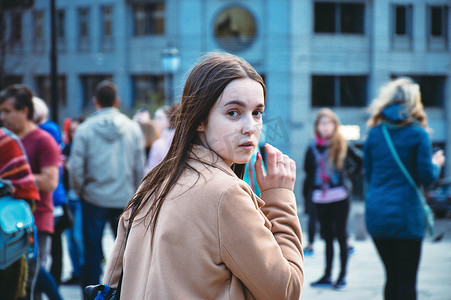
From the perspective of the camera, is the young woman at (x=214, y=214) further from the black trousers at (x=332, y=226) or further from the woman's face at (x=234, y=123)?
the black trousers at (x=332, y=226)

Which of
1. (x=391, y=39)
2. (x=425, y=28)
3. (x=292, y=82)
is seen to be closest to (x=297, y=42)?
(x=292, y=82)

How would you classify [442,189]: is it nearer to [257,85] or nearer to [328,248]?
[328,248]

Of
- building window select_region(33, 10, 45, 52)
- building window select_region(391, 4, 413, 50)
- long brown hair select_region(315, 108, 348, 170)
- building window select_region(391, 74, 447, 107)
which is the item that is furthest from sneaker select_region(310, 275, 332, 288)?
building window select_region(33, 10, 45, 52)

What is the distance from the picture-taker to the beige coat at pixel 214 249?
1.86 m

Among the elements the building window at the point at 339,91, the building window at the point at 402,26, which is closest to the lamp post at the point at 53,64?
the building window at the point at 339,91

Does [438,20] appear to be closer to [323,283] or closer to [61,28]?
[61,28]

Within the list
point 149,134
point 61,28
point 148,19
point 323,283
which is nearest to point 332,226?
point 323,283

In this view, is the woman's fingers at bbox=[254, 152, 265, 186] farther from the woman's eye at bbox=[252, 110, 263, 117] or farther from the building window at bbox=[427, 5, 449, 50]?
the building window at bbox=[427, 5, 449, 50]

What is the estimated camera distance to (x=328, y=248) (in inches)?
289

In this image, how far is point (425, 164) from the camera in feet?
15.2

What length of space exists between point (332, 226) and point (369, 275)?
0.94 m

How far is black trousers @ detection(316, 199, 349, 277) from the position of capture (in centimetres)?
723

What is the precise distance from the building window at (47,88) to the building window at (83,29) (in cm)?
209

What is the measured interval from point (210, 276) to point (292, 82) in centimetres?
2441
